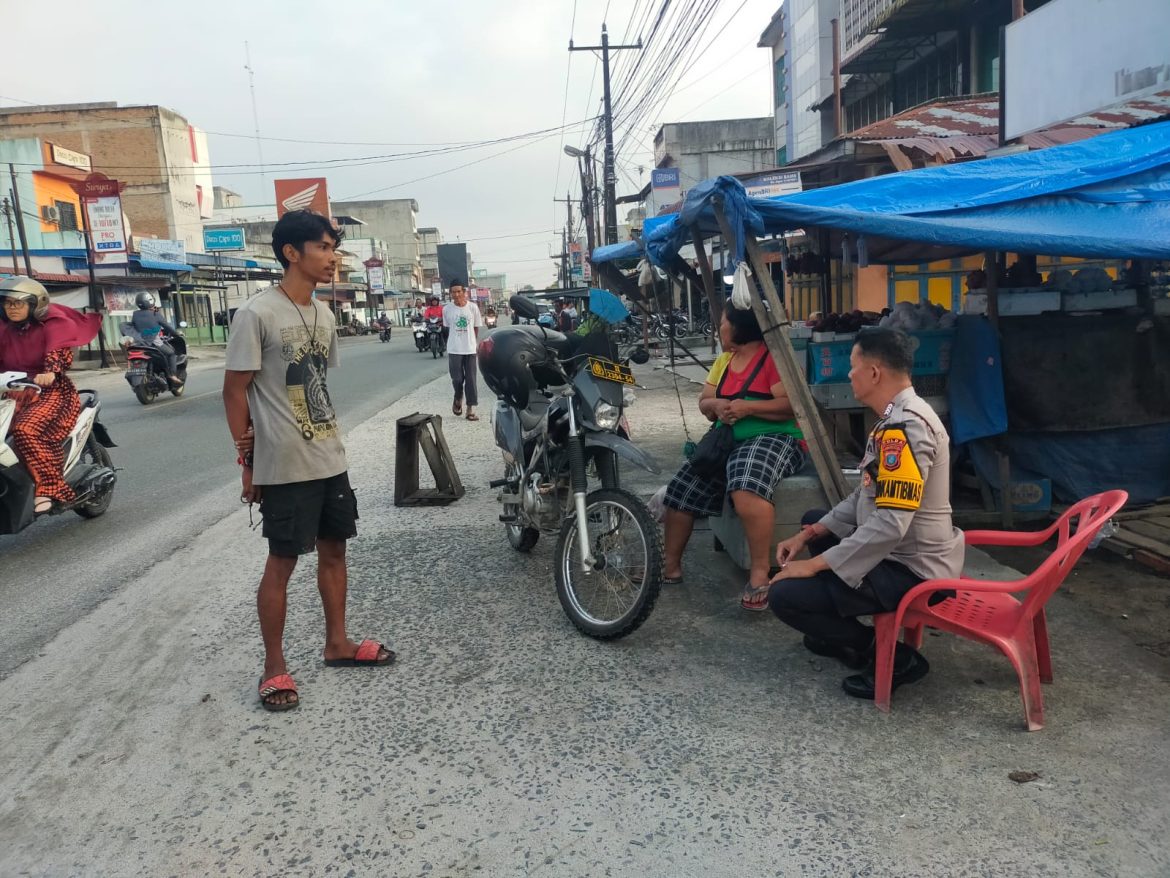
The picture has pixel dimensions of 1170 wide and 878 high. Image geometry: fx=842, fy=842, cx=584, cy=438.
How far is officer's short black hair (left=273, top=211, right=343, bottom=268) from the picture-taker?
3.18 m

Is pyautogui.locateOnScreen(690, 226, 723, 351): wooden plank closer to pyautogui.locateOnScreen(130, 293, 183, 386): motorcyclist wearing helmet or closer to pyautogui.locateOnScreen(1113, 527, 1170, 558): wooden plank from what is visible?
pyautogui.locateOnScreen(1113, 527, 1170, 558): wooden plank

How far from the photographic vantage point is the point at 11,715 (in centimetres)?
326

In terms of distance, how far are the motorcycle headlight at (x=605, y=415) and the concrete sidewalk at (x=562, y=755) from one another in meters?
0.94

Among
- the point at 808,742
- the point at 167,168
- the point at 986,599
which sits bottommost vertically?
the point at 808,742

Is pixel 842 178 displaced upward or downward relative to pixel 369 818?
upward

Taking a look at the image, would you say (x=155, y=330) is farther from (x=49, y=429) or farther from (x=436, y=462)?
(x=436, y=462)

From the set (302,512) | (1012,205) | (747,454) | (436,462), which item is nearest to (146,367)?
(436,462)

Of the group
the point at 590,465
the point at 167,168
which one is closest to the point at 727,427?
the point at 590,465

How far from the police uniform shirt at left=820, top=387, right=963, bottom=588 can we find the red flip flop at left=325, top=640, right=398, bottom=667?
1882mm

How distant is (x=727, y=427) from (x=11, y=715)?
3292 millimetres

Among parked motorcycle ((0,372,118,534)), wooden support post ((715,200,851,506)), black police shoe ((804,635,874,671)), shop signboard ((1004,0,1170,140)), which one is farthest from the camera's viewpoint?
shop signboard ((1004,0,1170,140))

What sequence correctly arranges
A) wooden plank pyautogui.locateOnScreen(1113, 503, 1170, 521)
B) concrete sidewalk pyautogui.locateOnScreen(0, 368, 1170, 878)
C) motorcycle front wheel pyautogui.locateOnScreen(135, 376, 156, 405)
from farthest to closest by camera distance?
motorcycle front wheel pyautogui.locateOnScreen(135, 376, 156, 405)
wooden plank pyautogui.locateOnScreen(1113, 503, 1170, 521)
concrete sidewalk pyautogui.locateOnScreen(0, 368, 1170, 878)

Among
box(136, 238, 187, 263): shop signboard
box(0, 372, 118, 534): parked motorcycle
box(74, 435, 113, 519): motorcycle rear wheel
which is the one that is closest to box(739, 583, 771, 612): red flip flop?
box(0, 372, 118, 534): parked motorcycle

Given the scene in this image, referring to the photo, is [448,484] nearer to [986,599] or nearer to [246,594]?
[246,594]
